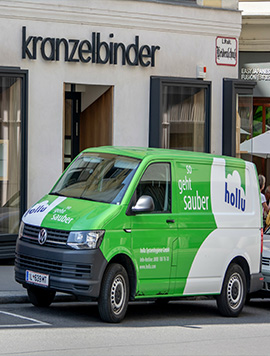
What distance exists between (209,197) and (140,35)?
6.53 metres

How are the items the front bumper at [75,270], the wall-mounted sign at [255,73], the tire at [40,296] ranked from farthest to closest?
the wall-mounted sign at [255,73] < the tire at [40,296] < the front bumper at [75,270]

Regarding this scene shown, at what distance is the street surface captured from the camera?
8719 mm

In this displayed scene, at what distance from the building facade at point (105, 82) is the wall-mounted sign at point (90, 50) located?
0.8 inches

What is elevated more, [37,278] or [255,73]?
[255,73]

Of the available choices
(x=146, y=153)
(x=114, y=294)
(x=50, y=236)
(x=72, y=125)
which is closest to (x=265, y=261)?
(x=146, y=153)

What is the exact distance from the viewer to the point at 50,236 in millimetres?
10312

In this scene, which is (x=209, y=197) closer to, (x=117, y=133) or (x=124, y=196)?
(x=124, y=196)

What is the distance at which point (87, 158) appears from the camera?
11406 millimetres

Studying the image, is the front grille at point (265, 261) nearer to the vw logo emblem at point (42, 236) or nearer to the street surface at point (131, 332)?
the street surface at point (131, 332)

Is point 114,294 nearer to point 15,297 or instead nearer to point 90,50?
point 15,297

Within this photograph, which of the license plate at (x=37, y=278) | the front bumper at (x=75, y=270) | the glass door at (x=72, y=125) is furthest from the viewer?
the glass door at (x=72, y=125)

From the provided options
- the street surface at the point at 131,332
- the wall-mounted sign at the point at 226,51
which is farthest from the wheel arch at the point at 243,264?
the wall-mounted sign at the point at 226,51

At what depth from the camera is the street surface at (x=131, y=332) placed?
872cm

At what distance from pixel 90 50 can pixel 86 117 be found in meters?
1.98
